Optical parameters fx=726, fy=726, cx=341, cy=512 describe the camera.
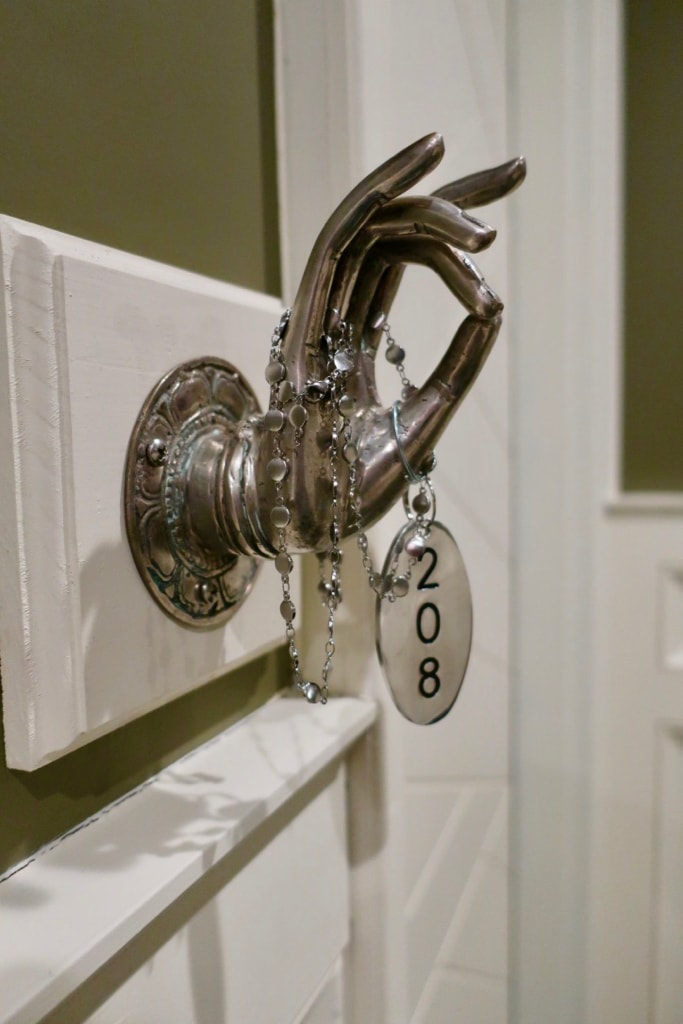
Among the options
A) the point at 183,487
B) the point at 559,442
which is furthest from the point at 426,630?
the point at 559,442

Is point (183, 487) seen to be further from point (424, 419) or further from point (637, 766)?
point (637, 766)

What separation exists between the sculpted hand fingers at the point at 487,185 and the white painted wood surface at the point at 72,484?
0.11 m

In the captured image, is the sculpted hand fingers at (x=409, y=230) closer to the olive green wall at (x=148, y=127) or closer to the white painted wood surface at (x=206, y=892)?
the olive green wall at (x=148, y=127)

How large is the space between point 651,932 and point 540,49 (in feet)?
3.19

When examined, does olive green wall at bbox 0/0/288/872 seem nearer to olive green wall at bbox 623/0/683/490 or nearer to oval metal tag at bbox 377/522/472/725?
oval metal tag at bbox 377/522/472/725

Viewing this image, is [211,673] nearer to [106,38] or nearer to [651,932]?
[106,38]

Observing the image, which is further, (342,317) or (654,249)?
(654,249)

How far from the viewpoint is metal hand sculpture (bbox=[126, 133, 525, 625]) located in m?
0.24

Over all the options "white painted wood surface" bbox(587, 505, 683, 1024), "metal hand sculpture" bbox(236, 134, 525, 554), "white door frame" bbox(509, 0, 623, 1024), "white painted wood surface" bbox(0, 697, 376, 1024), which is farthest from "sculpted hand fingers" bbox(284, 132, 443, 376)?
"white painted wood surface" bbox(587, 505, 683, 1024)

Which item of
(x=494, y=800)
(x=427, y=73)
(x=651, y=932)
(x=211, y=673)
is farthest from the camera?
(x=651, y=932)

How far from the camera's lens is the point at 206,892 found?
0.29 meters

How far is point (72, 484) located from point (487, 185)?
0.17 metres

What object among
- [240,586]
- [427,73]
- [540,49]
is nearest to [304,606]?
[240,586]

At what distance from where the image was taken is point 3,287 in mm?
216
